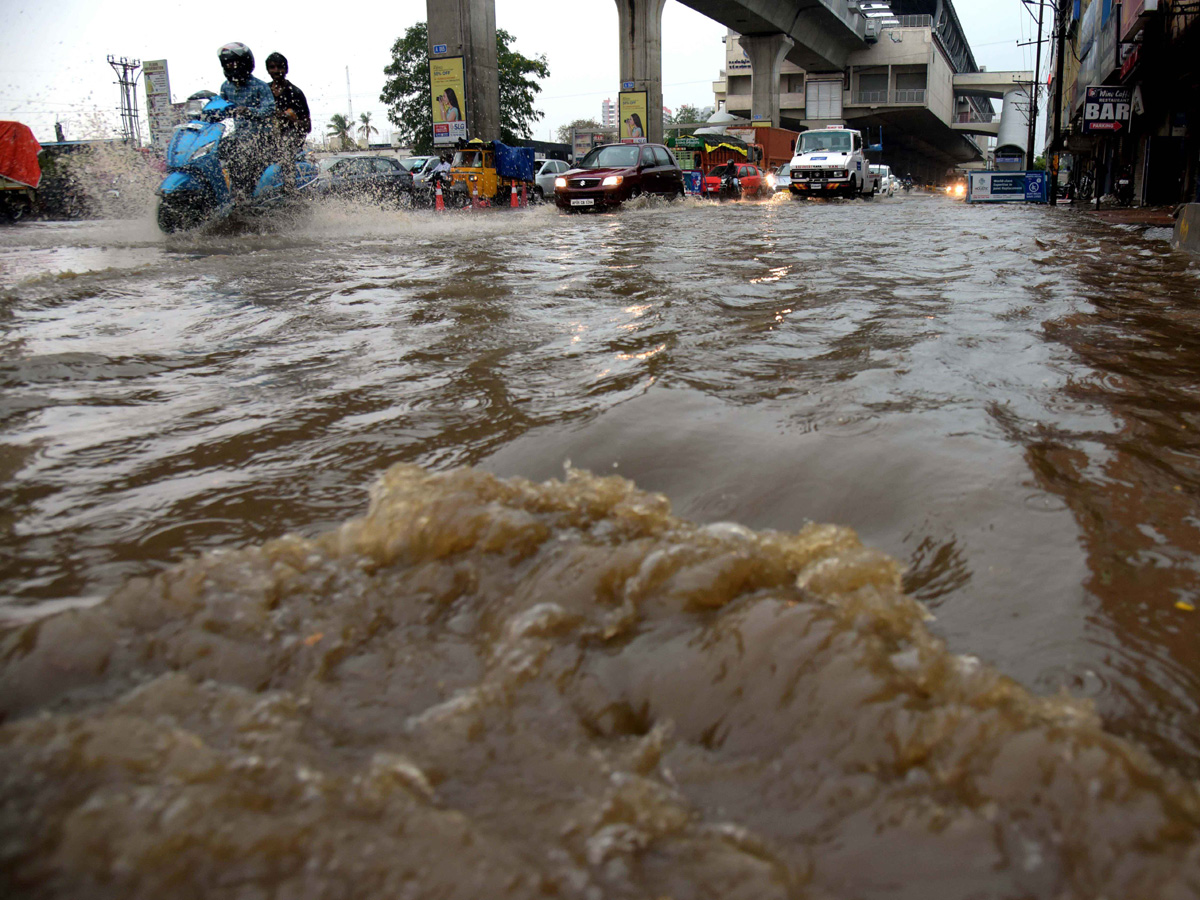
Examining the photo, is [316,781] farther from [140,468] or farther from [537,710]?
[140,468]

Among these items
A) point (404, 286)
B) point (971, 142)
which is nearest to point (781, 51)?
point (404, 286)

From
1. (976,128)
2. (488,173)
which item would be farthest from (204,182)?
(976,128)

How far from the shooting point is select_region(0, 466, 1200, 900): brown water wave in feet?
3.52

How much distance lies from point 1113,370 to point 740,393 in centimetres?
165

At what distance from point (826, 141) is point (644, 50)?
11.2 m

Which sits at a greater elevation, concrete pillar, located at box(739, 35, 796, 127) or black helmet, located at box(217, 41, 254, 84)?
concrete pillar, located at box(739, 35, 796, 127)

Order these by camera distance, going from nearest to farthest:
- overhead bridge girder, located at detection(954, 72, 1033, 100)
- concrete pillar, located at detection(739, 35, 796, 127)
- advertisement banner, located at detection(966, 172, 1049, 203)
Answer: advertisement banner, located at detection(966, 172, 1049, 203), concrete pillar, located at detection(739, 35, 796, 127), overhead bridge girder, located at detection(954, 72, 1033, 100)

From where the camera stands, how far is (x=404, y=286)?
5953 mm

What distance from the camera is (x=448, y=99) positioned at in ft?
80.7

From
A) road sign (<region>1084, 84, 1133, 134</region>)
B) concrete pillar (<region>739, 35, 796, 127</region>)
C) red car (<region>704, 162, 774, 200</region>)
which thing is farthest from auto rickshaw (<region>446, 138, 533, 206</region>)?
concrete pillar (<region>739, 35, 796, 127</region>)

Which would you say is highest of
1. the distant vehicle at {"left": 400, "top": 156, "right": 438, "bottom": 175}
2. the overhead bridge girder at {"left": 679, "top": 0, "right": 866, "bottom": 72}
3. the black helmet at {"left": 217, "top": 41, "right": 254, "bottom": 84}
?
the overhead bridge girder at {"left": 679, "top": 0, "right": 866, "bottom": 72}

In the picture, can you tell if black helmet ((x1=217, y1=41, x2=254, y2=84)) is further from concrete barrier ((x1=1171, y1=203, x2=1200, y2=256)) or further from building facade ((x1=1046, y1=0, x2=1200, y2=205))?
building facade ((x1=1046, y1=0, x2=1200, y2=205))

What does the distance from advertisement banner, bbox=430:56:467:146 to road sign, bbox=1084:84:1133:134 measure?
53.8 feet

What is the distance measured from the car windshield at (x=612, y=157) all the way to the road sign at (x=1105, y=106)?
12.0m
